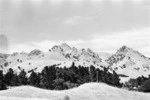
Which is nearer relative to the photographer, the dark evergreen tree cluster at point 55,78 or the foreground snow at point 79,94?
the foreground snow at point 79,94

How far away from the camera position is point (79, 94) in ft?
203

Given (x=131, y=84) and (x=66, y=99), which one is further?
(x=131, y=84)

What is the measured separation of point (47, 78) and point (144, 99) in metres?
72.3

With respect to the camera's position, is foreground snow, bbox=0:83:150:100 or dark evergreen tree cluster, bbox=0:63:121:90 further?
dark evergreen tree cluster, bbox=0:63:121:90

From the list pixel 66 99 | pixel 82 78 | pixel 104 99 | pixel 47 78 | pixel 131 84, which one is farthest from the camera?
pixel 131 84

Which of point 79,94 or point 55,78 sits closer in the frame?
point 79,94

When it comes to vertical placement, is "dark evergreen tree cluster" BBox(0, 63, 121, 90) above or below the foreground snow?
above

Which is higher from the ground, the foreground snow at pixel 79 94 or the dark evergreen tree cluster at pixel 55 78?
the dark evergreen tree cluster at pixel 55 78

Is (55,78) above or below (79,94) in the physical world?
above

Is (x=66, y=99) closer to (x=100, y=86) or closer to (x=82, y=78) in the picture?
(x=100, y=86)

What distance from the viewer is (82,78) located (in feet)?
466

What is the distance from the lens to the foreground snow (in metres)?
56.3

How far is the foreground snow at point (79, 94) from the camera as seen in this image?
5628cm

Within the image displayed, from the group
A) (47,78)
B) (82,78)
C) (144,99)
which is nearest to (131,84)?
(82,78)
